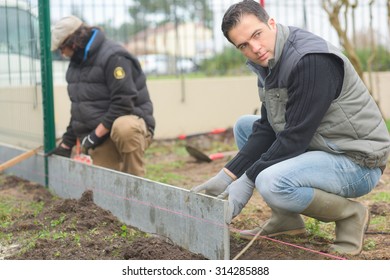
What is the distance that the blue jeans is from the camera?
3.73 m

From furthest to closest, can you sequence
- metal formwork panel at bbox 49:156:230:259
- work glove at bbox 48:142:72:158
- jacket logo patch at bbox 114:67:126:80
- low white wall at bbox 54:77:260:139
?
low white wall at bbox 54:77:260:139, work glove at bbox 48:142:72:158, jacket logo patch at bbox 114:67:126:80, metal formwork panel at bbox 49:156:230:259

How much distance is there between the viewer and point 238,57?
1108cm

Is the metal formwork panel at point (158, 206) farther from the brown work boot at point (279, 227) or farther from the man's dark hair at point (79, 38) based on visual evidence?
the man's dark hair at point (79, 38)

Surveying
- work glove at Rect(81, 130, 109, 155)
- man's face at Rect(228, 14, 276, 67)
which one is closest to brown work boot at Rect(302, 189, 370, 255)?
man's face at Rect(228, 14, 276, 67)

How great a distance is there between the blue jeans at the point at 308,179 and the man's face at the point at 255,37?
579 mm

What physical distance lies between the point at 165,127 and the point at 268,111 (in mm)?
6146

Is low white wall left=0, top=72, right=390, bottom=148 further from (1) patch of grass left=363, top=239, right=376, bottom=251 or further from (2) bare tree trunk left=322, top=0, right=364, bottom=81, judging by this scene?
(1) patch of grass left=363, top=239, right=376, bottom=251

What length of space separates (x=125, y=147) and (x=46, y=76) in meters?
0.96

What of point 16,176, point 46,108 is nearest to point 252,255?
point 46,108

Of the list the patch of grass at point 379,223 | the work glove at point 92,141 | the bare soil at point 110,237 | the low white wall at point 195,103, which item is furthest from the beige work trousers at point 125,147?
the low white wall at point 195,103

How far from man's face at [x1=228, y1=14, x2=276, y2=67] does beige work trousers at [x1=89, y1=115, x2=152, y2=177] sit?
2.31 meters

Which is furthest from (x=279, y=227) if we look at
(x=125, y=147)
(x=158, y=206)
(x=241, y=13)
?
(x=125, y=147)

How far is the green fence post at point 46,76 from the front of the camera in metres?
6.19

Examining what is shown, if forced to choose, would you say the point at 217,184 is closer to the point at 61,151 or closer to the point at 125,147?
the point at 125,147
